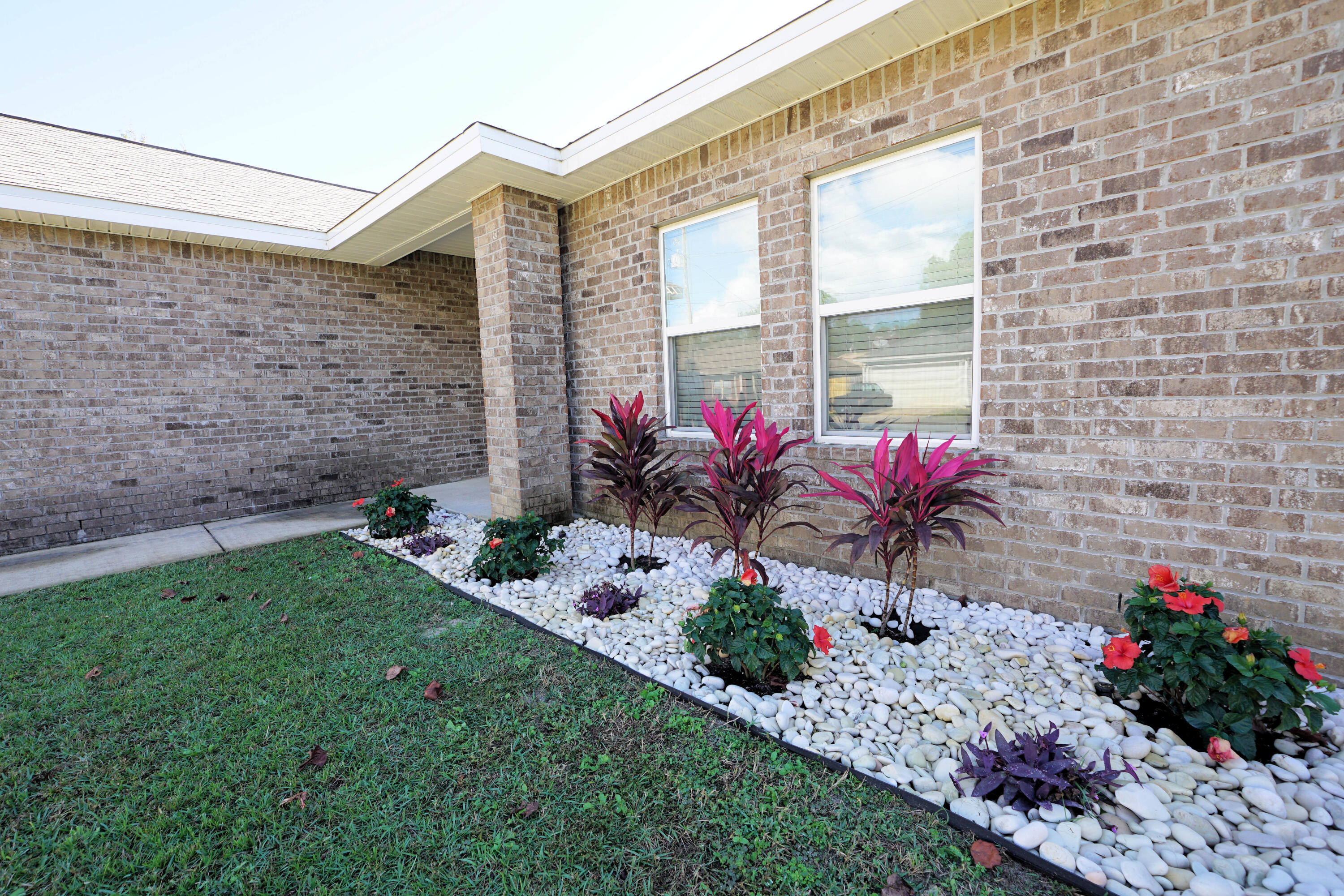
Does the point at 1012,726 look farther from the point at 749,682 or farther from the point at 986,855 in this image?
the point at 749,682

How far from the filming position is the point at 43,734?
6.95ft

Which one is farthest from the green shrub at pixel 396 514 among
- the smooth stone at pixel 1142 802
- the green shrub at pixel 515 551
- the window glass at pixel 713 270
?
the smooth stone at pixel 1142 802

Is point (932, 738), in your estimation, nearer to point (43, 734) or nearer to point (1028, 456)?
point (1028, 456)

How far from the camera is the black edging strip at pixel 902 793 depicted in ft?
4.44

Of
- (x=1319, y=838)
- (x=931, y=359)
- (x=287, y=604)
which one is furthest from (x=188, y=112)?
(x=1319, y=838)

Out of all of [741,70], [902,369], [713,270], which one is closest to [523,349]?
[713,270]

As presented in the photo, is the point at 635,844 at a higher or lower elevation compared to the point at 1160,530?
lower

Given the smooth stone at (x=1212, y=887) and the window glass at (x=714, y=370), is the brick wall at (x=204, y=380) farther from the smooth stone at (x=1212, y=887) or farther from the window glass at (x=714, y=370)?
the smooth stone at (x=1212, y=887)

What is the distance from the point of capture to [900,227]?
10.3 ft

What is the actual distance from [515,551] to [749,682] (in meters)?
1.93

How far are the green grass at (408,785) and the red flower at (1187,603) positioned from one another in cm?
108

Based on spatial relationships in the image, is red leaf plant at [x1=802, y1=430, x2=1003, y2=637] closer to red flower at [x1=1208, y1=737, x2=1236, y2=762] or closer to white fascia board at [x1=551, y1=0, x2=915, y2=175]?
red flower at [x1=1208, y1=737, x2=1236, y2=762]

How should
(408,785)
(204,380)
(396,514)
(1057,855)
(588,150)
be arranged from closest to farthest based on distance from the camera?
(1057,855)
(408,785)
(588,150)
(396,514)
(204,380)

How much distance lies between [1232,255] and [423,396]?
768 centimetres
